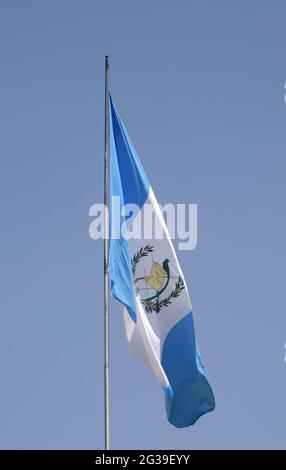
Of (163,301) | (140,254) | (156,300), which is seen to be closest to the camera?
(140,254)

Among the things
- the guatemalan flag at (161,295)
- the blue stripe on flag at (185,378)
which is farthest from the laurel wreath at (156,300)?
the blue stripe on flag at (185,378)

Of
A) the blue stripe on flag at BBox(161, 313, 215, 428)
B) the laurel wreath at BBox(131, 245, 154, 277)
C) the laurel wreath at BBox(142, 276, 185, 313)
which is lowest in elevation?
the blue stripe on flag at BBox(161, 313, 215, 428)

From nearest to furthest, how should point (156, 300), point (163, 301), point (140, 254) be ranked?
point (140, 254) < point (156, 300) < point (163, 301)

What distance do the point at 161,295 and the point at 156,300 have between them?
250mm

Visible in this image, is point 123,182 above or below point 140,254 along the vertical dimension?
above

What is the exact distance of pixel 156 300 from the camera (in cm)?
4753

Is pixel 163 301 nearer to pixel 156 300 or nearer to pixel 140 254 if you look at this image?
pixel 156 300

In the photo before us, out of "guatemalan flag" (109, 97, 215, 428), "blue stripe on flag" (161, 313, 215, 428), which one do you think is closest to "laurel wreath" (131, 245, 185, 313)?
"guatemalan flag" (109, 97, 215, 428)

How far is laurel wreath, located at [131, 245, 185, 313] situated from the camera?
47281 mm

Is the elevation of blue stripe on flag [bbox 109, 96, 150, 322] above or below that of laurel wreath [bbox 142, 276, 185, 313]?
above

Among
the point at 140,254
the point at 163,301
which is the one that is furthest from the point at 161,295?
the point at 140,254

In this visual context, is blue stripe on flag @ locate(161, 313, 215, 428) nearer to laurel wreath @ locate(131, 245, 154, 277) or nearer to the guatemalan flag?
the guatemalan flag
